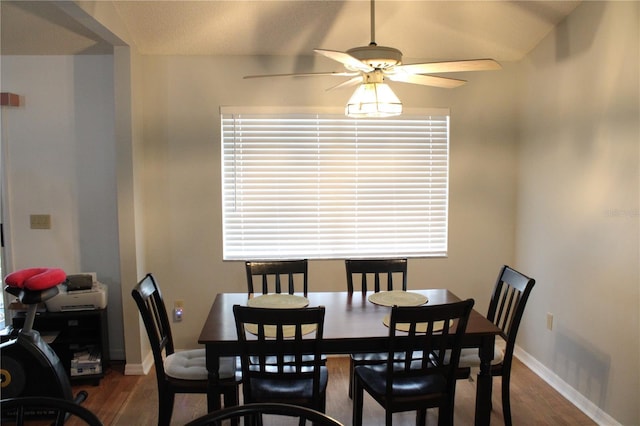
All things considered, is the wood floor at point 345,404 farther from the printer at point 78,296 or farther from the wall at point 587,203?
the printer at point 78,296

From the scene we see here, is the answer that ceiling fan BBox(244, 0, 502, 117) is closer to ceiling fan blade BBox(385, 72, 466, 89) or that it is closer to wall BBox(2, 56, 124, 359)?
ceiling fan blade BBox(385, 72, 466, 89)

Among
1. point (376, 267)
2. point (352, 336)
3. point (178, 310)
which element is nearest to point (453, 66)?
point (352, 336)

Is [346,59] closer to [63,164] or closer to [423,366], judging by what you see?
[423,366]

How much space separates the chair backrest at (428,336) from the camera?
1.98 m

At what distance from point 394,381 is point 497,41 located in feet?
8.54

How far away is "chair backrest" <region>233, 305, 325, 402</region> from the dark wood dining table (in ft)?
0.27

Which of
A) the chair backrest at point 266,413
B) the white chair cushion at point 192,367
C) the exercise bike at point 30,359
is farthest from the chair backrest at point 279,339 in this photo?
the exercise bike at point 30,359

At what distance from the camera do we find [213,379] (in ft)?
7.04

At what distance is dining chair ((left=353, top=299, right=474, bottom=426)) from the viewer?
2008 mm

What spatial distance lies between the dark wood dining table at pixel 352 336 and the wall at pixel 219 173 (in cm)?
111

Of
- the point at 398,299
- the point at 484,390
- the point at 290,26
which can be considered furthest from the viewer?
the point at 290,26

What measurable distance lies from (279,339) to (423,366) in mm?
707

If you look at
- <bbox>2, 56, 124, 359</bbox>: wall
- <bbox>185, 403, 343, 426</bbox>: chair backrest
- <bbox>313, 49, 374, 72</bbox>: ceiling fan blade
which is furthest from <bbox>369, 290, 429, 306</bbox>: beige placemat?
<bbox>2, 56, 124, 359</bbox>: wall

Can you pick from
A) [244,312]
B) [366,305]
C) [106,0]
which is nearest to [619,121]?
[366,305]
